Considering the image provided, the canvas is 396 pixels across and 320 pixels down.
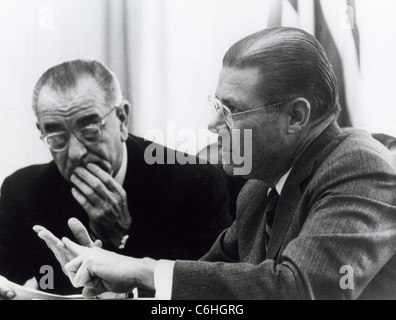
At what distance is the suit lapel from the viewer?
2.06m

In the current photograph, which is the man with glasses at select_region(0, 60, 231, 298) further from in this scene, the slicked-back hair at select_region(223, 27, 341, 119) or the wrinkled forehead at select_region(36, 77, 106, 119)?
the slicked-back hair at select_region(223, 27, 341, 119)

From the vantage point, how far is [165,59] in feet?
8.07

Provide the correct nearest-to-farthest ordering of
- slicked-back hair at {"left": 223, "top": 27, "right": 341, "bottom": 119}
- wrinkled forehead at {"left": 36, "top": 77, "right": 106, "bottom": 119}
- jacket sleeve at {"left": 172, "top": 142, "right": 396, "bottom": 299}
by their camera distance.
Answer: jacket sleeve at {"left": 172, "top": 142, "right": 396, "bottom": 299} < slicked-back hair at {"left": 223, "top": 27, "right": 341, "bottom": 119} < wrinkled forehead at {"left": 36, "top": 77, "right": 106, "bottom": 119}

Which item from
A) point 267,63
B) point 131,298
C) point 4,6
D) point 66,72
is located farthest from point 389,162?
point 4,6

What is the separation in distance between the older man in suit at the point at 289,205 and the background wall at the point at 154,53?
183 mm

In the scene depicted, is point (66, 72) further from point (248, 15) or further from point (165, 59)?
point (248, 15)

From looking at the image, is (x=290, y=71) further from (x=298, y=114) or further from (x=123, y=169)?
(x=123, y=169)

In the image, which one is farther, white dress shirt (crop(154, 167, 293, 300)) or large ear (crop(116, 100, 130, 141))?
large ear (crop(116, 100, 130, 141))

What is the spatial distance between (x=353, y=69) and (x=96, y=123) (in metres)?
0.99

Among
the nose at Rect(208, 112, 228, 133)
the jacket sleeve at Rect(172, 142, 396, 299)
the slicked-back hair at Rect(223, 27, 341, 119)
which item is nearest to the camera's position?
the jacket sleeve at Rect(172, 142, 396, 299)

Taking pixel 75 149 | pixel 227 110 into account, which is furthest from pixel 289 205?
pixel 75 149

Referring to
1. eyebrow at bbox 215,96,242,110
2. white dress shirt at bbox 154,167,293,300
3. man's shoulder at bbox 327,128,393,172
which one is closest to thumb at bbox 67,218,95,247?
white dress shirt at bbox 154,167,293,300

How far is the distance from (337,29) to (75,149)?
3.59 feet

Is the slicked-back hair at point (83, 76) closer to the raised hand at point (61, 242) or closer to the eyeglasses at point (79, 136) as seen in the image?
the eyeglasses at point (79, 136)
